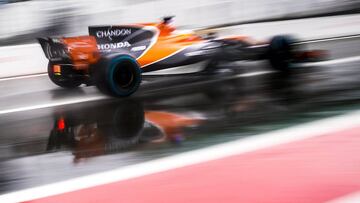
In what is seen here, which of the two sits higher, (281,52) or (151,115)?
(281,52)

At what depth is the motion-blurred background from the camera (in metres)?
10.6

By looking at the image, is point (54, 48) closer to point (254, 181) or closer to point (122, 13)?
point (254, 181)

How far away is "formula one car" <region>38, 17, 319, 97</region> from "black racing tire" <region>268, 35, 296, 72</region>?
0.02 meters

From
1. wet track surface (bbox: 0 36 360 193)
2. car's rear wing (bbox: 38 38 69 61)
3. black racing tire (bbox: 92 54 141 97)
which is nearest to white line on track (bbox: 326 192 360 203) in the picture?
wet track surface (bbox: 0 36 360 193)

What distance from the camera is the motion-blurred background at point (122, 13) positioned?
10.6m

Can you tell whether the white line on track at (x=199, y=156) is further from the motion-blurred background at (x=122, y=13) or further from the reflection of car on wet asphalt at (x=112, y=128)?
the motion-blurred background at (x=122, y=13)

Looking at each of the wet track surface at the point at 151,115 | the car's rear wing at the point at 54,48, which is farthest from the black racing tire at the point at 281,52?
the car's rear wing at the point at 54,48

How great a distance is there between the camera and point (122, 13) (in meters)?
11.7

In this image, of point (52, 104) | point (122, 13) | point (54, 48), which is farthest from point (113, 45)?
point (122, 13)

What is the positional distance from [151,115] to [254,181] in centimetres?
252

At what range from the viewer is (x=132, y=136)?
16.4ft

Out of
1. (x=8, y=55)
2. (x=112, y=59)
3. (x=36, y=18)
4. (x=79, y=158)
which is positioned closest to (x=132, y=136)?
(x=79, y=158)

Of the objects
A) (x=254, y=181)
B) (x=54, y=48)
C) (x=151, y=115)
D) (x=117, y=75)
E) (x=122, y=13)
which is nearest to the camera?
(x=254, y=181)

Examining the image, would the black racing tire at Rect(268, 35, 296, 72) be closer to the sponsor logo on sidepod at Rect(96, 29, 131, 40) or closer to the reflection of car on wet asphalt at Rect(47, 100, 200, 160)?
the sponsor logo on sidepod at Rect(96, 29, 131, 40)
